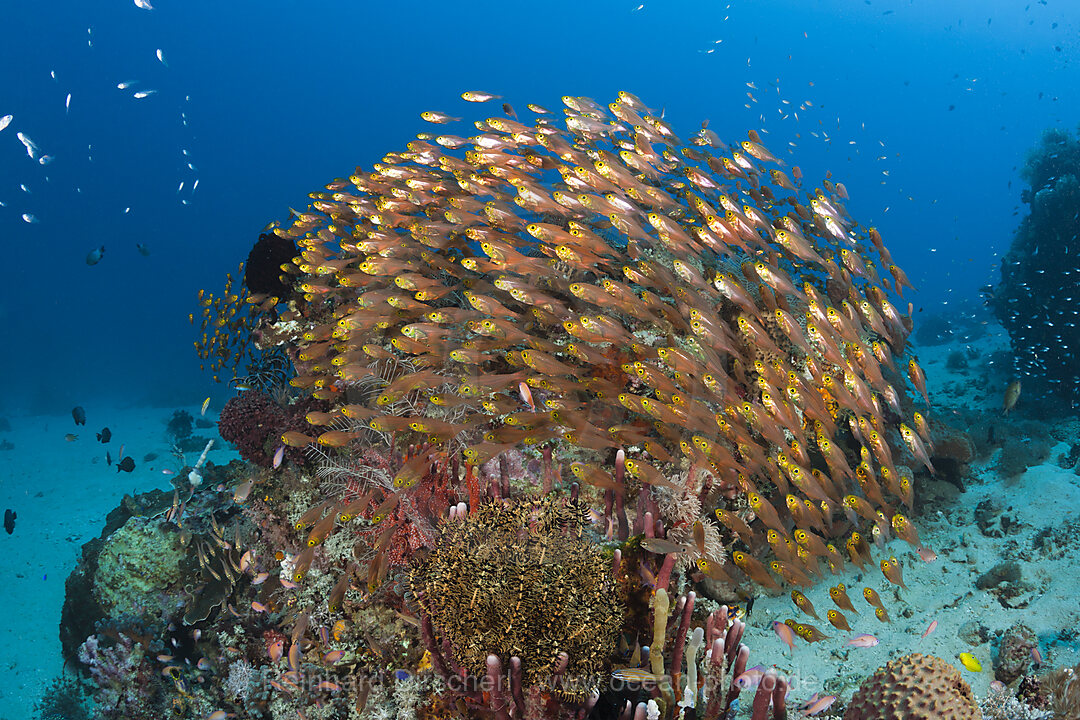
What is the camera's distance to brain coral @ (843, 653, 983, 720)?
361cm

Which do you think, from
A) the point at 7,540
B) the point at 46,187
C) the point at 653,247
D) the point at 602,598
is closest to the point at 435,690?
the point at 602,598

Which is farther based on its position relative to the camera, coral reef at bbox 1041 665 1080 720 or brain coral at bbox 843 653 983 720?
coral reef at bbox 1041 665 1080 720

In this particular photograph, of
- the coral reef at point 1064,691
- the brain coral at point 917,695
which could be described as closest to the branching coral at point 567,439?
the brain coral at point 917,695

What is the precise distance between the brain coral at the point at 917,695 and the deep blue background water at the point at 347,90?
326 ft

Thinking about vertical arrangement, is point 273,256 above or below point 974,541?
above

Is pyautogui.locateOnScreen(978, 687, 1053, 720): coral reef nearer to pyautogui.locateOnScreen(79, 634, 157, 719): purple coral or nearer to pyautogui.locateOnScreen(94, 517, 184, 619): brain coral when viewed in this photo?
pyautogui.locateOnScreen(79, 634, 157, 719): purple coral

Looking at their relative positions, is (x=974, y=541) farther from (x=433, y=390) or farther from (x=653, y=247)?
(x=433, y=390)

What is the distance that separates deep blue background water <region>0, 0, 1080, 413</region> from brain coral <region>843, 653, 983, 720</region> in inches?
3908

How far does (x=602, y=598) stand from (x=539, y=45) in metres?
122

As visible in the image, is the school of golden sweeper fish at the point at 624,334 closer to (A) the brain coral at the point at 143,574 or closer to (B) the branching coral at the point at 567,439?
(B) the branching coral at the point at 567,439

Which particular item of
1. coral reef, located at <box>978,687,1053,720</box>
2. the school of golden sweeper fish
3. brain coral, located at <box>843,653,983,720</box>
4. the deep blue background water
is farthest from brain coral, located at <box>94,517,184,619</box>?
the deep blue background water

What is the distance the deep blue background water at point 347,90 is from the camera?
311ft

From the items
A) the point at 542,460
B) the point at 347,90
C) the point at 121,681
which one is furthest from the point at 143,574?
the point at 347,90

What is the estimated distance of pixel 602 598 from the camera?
375 cm
